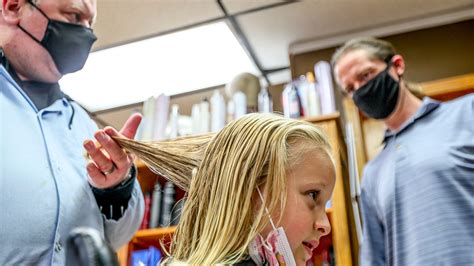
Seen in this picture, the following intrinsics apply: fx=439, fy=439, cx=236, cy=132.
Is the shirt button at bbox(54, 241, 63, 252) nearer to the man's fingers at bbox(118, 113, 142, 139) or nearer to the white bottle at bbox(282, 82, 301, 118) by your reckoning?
the man's fingers at bbox(118, 113, 142, 139)

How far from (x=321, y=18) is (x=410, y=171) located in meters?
0.94

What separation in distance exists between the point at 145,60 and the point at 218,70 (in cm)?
61

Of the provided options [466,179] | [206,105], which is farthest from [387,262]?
[206,105]

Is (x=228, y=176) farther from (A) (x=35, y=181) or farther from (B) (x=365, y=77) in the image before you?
(B) (x=365, y=77)

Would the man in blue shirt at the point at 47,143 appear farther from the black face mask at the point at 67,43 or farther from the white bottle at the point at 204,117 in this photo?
the white bottle at the point at 204,117

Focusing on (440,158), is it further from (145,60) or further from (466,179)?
(145,60)

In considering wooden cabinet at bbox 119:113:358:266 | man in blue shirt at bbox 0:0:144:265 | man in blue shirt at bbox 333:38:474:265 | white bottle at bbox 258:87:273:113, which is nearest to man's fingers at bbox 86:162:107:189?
man in blue shirt at bbox 0:0:144:265

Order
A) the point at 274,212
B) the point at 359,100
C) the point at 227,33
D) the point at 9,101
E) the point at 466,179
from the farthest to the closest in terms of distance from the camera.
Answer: the point at 227,33, the point at 359,100, the point at 466,179, the point at 274,212, the point at 9,101

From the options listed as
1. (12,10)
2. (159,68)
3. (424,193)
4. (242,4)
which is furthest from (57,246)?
(242,4)

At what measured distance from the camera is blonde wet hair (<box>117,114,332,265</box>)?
64cm

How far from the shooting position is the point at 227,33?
196 centimetres

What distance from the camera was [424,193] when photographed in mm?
1243

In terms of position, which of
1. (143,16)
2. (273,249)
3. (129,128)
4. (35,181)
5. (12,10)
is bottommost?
(273,249)

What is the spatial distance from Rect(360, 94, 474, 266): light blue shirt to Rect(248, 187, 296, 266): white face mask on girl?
658 millimetres
